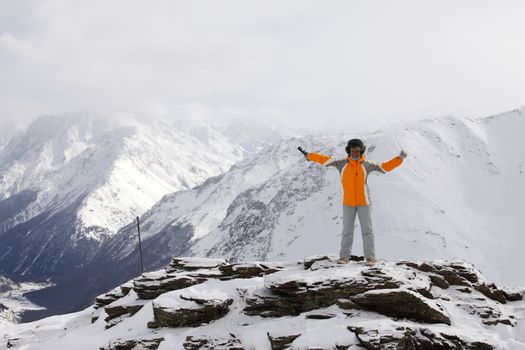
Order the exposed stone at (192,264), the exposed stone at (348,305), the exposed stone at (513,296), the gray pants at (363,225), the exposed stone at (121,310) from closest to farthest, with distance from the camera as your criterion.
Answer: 1. the exposed stone at (348,305)
2. the gray pants at (363,225)
3. the exposed stone at (513,296)
4. the exposed stone at (121,310)
5. the exposed stone at (192,264)

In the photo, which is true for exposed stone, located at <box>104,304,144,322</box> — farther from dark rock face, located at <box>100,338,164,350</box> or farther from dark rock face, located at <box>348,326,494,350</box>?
dark rock face, located at <box>348,326,494,350</box>

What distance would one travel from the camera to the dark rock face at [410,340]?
38.0ft

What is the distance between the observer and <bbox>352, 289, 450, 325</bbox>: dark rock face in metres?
13.2

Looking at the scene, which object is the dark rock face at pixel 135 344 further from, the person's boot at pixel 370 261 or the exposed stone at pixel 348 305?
the person's boot at pixel 370 261

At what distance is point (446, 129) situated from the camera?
160125 millimetres

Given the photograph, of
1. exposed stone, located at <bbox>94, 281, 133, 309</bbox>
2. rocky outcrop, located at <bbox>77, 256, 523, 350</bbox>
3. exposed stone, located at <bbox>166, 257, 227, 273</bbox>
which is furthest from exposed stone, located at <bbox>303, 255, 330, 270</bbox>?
exposed stone, located at <bbox>94, 281, 133, 309</bbox>

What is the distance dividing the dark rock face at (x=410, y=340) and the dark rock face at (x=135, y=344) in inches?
225

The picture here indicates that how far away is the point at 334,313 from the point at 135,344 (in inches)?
235

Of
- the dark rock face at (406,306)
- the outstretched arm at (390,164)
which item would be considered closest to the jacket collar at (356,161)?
the outstretched arm at (390,164)

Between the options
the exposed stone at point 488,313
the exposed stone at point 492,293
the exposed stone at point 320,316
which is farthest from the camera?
the exposed stone at point 492,293

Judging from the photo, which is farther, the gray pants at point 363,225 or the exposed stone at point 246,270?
the exposed stone at point 246,270

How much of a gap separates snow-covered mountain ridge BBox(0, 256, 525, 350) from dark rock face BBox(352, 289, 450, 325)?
27 mm

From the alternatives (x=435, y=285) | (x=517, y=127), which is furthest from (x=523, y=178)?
(x=435, y=285)

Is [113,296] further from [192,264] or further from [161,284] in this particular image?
[161,284]
